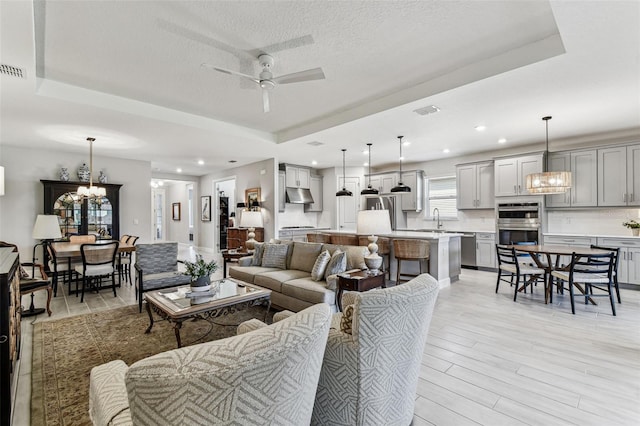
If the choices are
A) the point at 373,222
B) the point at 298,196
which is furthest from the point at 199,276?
the point at 298,196

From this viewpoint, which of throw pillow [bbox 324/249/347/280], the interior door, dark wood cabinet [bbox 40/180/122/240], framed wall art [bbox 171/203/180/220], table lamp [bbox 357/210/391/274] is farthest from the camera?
framed wall art [bbox 171/203/180/220]

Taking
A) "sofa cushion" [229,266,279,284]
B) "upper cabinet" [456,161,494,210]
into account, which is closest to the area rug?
"sofa cushion" [229,266,279,284]

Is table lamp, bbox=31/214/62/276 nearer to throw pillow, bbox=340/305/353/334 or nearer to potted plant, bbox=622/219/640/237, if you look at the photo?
throw pillow, bbox=340/305/353/334

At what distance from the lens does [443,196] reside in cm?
798

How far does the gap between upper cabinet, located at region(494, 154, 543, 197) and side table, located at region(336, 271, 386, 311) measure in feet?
14.5

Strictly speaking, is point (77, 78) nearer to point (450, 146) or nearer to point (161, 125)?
point (161, 125)

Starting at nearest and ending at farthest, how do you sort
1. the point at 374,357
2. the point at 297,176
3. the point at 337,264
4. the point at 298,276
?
the point at 374,357 < the point at 337,264 < the point at 298,276 < the point at 297,176

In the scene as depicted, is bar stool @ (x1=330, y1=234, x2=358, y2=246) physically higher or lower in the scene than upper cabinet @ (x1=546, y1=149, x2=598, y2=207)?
lower

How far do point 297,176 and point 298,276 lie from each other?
4.93 metres

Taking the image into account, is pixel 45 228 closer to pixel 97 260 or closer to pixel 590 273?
pixel 97 260

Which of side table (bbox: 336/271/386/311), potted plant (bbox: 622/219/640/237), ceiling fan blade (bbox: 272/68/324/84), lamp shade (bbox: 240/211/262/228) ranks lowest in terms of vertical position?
side table (bbox: 336/271/386/311)

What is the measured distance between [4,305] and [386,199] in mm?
7716

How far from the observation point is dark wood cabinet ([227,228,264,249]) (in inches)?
A: 303

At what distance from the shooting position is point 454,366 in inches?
102
